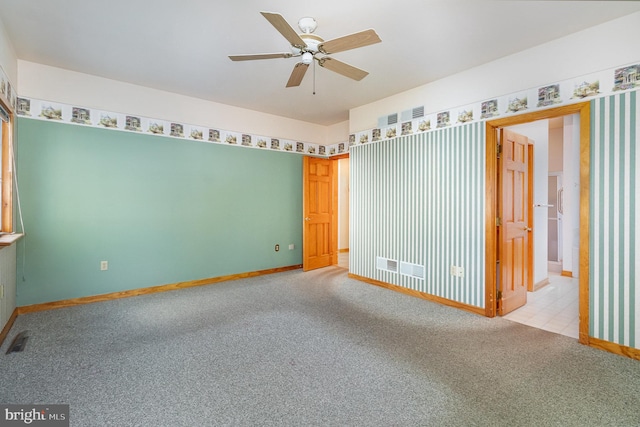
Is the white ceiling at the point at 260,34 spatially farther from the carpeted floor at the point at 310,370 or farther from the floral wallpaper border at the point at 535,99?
the carpeted floor at the point at 310,370

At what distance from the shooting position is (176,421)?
5.50 ft

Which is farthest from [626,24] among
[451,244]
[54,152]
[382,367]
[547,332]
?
[54,152]

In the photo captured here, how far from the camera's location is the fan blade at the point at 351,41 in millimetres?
2050

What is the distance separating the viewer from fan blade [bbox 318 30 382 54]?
→ 6.73 ft

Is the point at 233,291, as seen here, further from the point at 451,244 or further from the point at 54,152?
the point at 451,244

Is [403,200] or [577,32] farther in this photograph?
[403,200]

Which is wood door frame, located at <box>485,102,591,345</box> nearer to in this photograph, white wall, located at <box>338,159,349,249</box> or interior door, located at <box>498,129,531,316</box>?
interior door, located at <box>498,129,531,316</box>

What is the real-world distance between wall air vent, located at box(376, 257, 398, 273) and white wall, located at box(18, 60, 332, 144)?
7.84 ft

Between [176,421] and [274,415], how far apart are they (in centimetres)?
54

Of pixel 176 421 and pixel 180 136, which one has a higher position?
pixel 180 136

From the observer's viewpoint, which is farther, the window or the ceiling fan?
the window

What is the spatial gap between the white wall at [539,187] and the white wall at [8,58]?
579 centimetres

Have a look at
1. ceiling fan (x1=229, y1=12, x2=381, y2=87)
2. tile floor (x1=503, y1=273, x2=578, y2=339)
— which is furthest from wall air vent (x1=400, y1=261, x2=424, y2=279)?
ceiling fan (x1=229, y1=12, x2=381, y2=87)

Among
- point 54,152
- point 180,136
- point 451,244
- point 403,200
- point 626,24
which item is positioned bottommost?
point 451,244
